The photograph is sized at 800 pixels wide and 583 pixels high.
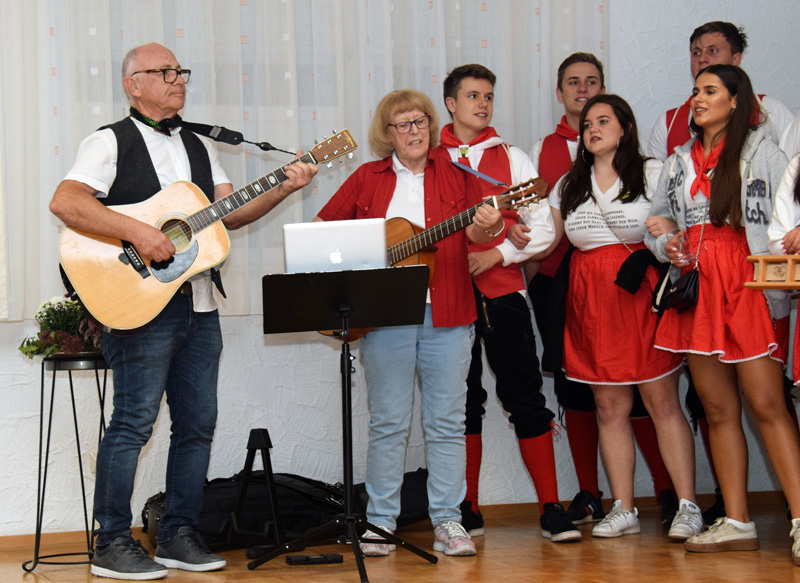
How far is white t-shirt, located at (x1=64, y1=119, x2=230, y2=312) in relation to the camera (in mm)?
2812

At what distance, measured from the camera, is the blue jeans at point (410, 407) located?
3105 mm

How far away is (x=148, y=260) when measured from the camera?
2785mm

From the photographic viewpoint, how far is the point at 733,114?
297 centimetres

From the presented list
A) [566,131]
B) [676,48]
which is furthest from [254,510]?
[676,48]

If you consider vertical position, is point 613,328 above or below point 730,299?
below

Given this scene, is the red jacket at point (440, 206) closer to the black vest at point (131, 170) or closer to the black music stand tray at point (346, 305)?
the black music stand tray at point (346, 305)

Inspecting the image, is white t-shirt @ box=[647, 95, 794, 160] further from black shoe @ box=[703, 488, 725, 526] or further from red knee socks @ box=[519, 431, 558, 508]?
black shoe @ box=[703, 488, 725, 526]

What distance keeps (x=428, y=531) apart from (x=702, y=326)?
4.62 ft

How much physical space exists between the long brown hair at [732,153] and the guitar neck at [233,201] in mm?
1365

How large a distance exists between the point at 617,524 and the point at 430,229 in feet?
4.35

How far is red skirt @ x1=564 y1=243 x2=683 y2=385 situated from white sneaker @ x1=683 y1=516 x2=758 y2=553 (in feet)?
1.85

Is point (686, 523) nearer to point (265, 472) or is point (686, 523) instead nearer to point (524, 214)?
point (524, 214)

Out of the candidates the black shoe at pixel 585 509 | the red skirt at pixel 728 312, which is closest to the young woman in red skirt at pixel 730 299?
the red skirt at pixel 728 312

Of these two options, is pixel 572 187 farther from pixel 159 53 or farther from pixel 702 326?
pixel 159 53
